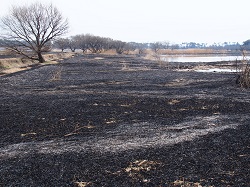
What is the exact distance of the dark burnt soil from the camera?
5.91 metres

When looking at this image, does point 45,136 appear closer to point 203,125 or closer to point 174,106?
point 203,125

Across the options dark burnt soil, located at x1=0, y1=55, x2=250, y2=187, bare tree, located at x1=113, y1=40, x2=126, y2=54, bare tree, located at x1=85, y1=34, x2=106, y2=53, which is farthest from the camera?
bare tree, located at x1=113, y1=40, x2=126, y2=54

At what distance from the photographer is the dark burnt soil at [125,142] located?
5.91m

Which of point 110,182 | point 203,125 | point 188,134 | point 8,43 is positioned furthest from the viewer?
point 8,43

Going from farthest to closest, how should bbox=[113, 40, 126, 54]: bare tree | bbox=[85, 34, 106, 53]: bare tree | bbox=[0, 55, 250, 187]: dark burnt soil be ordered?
bbox=[113, 40, 126, 54]: bare tree → bbox=[85, 34, 106, 53]: bare tree → bbox=[0, 55, 250, 187]: dark burnt soil

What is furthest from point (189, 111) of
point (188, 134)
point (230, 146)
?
point (230, 146)

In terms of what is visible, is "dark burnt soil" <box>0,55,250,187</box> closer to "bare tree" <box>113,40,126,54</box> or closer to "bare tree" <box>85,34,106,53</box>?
"bare tree" <box>85,34,106,53</box>

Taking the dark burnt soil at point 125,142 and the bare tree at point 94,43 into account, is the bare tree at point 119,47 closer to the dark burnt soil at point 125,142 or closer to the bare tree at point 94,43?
the bare tree at point 94,43

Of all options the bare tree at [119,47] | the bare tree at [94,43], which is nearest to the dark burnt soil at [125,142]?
the bare tree at [94,43]

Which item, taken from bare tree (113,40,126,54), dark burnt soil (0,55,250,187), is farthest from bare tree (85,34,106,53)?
dark burnt soil (0,55,250,187)

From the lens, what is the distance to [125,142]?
821cm

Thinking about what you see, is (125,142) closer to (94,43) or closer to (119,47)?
(94,43)

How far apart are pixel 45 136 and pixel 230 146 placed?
576cm

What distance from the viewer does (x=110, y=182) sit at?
18.6ft
